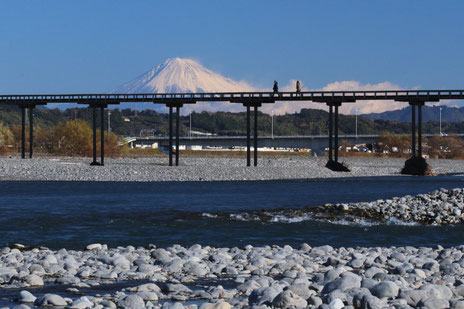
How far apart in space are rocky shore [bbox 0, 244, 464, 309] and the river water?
346 centimetres

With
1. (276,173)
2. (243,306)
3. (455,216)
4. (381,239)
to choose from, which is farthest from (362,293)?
(276,173)

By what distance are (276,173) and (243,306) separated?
54958mm

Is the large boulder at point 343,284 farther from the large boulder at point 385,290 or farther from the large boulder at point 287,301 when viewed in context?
the large boulder at point 287,301

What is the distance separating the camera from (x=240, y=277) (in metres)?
14.5

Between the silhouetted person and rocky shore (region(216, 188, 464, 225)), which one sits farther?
the silhouetted person

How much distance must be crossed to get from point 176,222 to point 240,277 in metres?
13.9

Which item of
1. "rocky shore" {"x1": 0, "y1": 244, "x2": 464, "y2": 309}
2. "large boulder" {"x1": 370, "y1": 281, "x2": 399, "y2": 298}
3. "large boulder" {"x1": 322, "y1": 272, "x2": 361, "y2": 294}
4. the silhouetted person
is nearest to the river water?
"rocky shore" {"x1": 0, "y1": 244, "x2": 464, "y2": 309}

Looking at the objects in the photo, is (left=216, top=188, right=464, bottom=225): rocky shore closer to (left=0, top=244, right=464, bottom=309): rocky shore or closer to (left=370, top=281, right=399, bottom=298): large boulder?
(left=0, top=244, right=464, bottom=309): rocky shore

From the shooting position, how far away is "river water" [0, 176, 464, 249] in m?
23.1

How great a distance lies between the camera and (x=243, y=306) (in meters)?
11.7

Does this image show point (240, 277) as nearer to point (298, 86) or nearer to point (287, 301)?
point (287, 301)

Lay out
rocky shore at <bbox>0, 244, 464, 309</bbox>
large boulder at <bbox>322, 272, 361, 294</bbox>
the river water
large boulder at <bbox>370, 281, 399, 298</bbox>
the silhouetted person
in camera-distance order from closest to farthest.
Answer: rocky shore at <bbox>0, 244, 464, 309</bbox>, large boulder at <bbox>370, 281, 399, 298</bbox>, large boulder at <bbox>322, 272, 361, 294</bbox>, the river water, the silhouetted person

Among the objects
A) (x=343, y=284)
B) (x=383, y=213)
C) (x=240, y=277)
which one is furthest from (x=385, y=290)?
(x=383, y=213)

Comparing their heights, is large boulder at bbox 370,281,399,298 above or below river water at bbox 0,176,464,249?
above
